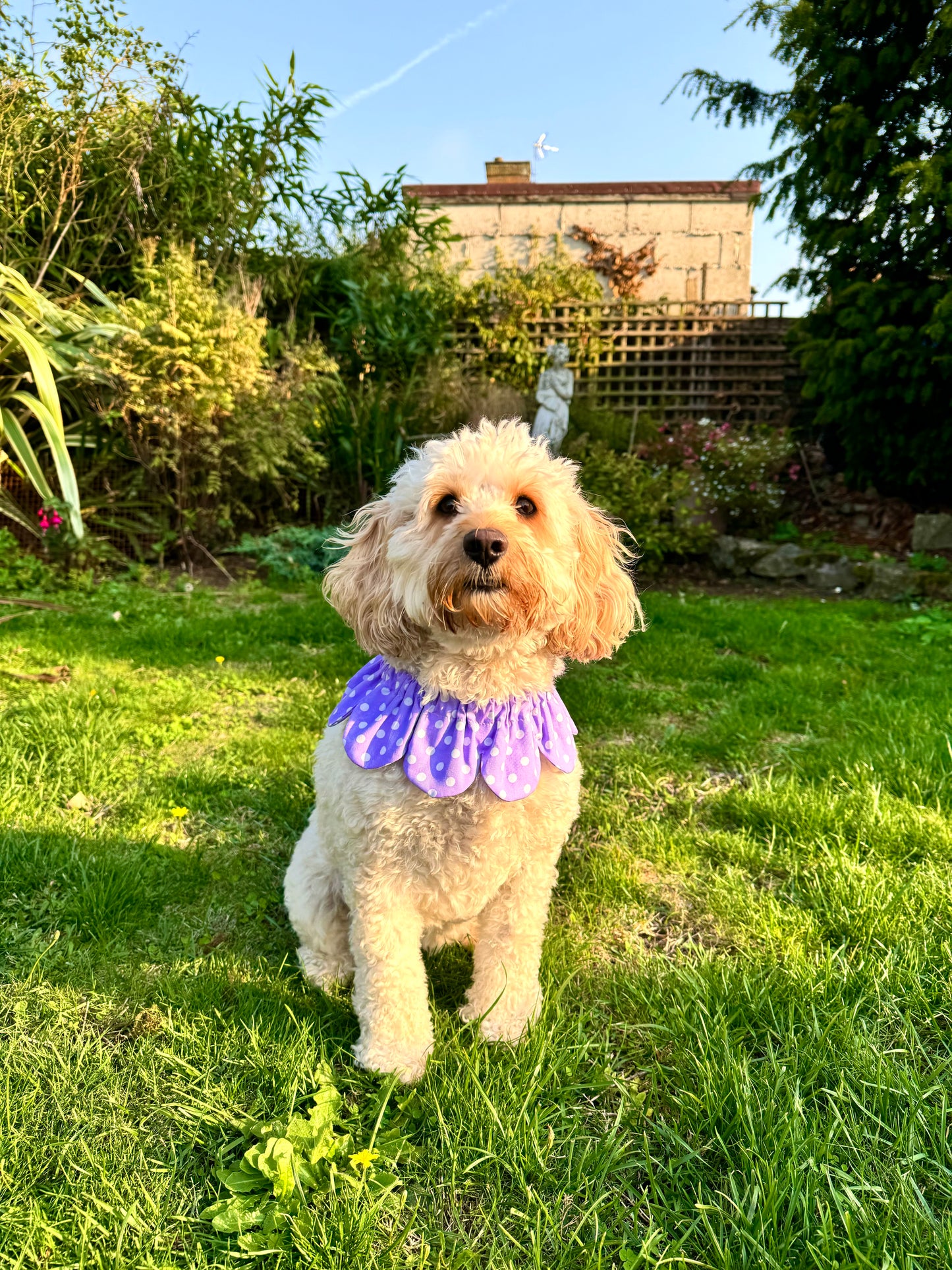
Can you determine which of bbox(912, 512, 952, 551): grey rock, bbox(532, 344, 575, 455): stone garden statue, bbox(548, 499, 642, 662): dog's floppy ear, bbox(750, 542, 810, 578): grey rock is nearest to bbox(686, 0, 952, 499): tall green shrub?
bbox(912, 512, 952, 551): grey rock

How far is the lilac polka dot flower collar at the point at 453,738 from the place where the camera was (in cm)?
→ 180

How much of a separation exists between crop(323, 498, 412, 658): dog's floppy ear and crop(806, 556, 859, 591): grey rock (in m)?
7.17

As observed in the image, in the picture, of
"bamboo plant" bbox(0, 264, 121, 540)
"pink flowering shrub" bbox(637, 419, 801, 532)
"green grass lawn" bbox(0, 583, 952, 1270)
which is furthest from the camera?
"pink flowering shrub" bbox(637, 419, 801, 532)

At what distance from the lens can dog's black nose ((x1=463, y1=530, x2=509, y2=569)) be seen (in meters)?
1.65

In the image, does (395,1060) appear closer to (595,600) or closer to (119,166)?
(595,600)

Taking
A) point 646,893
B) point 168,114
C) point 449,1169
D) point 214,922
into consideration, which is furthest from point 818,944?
point 168,114

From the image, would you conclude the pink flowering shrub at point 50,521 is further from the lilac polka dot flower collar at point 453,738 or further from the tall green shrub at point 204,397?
the lilac polka dot flower collar at point 453,738

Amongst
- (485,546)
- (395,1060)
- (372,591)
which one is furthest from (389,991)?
(485,546)

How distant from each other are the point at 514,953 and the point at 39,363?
15.1 feet

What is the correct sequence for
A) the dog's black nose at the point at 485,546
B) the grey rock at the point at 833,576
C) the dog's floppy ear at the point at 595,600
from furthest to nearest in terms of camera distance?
the grey rock at the point at 833,576, the dog's floppy ear at the point at 595,600, the dog's black nose at the point at 485,546

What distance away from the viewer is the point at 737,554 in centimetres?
838

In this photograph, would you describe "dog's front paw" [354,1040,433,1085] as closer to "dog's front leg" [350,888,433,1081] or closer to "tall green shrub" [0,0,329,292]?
"dog's front leg" [350,888,433,1081]

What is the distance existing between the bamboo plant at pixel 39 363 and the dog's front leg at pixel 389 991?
13.1ft

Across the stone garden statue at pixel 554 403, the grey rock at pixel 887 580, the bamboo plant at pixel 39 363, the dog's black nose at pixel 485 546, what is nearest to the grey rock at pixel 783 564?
the grey rock at pixel 887 580
